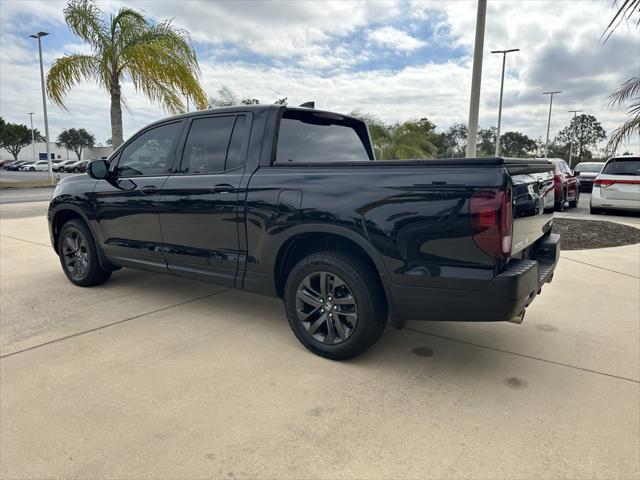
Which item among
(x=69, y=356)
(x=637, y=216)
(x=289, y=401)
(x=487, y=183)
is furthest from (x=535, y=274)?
(x=637, y=216)

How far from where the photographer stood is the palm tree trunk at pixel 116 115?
13.7m

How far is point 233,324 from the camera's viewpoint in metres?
4.00

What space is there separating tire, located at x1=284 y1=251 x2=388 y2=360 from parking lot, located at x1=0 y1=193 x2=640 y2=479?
6.2 inches

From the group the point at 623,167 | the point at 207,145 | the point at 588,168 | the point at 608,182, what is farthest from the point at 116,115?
the point at 588,168

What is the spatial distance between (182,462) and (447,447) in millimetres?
1292

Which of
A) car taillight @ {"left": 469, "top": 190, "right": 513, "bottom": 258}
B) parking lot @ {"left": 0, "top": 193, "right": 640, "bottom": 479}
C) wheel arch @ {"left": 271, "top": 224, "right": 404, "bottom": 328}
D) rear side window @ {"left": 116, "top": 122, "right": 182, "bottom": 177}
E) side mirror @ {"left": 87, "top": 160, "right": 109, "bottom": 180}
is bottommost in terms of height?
parking lot @ {"left": 0, "top": 193, "right": 640, "bottom": 479}

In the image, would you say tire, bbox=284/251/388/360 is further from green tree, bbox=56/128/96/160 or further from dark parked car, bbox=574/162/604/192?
→ green tree, bbox=56/128/96/160

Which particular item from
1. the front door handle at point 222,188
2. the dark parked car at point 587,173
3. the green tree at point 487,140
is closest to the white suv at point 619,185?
the dark parked car at point 587,173

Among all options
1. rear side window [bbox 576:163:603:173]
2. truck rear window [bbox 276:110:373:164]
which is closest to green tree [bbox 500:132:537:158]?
rear side window [bbox 576:163:603:173]

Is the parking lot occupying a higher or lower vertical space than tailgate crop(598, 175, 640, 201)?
lower

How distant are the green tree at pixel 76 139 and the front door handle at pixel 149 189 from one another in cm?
9571

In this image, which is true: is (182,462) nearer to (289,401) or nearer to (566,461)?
(289,401)

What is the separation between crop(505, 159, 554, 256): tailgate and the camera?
9.05 ft

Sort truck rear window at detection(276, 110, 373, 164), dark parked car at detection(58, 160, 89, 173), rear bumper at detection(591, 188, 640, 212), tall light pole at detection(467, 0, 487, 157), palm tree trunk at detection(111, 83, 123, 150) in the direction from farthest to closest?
dark parked car at detection(58, 160, 89, 173) < palm tree trunk at detection(111, 83, 123, 150) < rear bumper at detection(591, 188, 640, 212) < tall light pole at detection(467, 0, 487, 157) < truck rear window at detection(276, 110, 373, 164)
